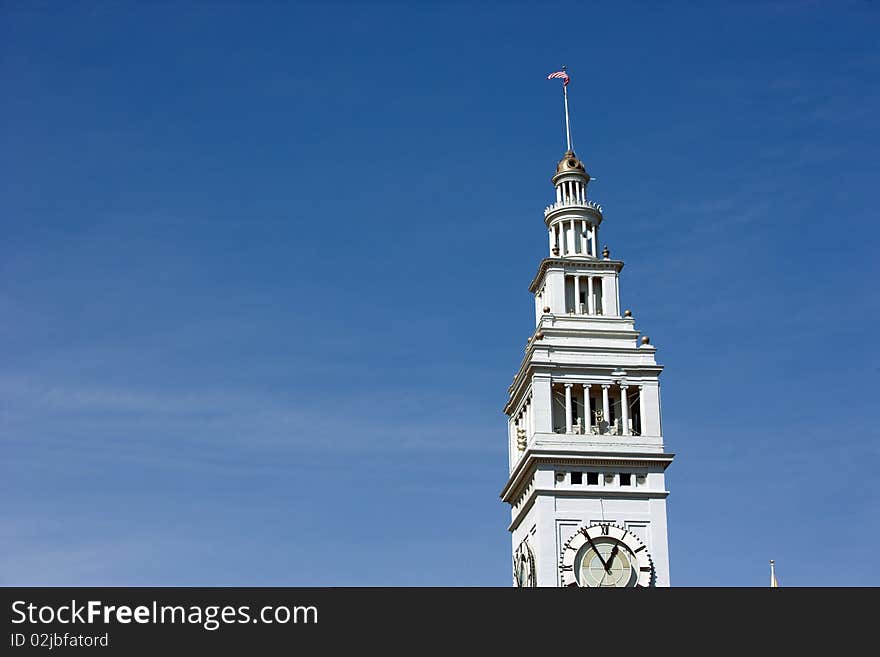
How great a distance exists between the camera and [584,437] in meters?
125

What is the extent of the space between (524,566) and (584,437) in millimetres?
12438

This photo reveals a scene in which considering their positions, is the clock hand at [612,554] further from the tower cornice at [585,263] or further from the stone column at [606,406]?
the tower cornice at [585,263]

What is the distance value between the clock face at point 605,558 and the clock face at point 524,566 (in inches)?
146

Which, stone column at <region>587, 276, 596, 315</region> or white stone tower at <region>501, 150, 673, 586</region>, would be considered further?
stone column at <region>587, 276, 596, 315</region>

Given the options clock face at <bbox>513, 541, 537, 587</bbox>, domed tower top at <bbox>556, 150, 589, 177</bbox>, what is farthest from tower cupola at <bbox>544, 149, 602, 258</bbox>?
clock face at <bbox>513, 541, 537, 587</bbox>

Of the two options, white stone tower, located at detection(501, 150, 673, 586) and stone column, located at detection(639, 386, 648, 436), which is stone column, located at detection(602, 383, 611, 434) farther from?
stone column, located at detection(639, 386, 648, 436)

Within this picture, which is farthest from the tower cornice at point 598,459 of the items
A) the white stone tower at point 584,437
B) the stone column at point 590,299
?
the stone column at point 590,299

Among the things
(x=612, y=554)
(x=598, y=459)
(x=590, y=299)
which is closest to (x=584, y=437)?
(x=598, y=459)

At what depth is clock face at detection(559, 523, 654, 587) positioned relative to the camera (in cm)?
12000

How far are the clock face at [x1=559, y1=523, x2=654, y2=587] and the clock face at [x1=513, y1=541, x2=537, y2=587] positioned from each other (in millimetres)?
3699
